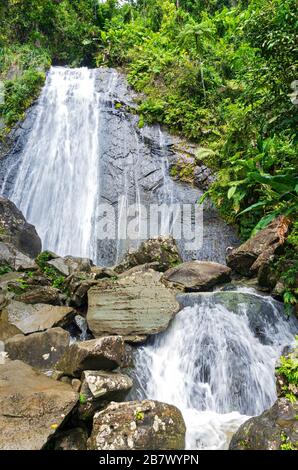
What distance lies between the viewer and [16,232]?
32.6ft

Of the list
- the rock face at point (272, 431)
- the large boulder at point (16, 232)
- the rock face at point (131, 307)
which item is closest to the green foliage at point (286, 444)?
the rock face at point (272, 431)

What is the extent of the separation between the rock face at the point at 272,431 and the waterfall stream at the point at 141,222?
1.92ft

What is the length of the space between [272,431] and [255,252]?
15.1 ft

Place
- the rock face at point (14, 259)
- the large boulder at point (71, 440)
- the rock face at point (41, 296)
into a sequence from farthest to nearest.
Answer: the rock face at point (14, 259) < the rock face at point (41, 296) < the large boulder at point (71, 440)

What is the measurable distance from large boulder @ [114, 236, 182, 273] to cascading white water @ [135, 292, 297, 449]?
2.27 metres

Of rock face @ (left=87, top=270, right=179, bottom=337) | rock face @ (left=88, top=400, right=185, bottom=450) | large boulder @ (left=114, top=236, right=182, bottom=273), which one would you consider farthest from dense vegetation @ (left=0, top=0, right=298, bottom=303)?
rock face @ (left=88, top=400, right=185, bottom=450)

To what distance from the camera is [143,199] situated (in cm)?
1196

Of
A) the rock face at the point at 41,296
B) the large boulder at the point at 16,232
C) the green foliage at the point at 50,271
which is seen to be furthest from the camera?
the large boulder at the point at 16,232

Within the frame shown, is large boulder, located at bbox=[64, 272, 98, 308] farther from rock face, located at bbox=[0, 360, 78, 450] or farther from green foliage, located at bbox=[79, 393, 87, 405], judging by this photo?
green foliage, located at bbox=[79, 393, 87, 405]

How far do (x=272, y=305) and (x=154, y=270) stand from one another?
9.36ft

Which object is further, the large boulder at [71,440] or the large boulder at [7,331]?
the large boulder at [7,331]

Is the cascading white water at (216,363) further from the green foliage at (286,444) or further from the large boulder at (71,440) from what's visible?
the large boulder at (71,440)

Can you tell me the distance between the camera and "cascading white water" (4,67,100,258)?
11.8 meters

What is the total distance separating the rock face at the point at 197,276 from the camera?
7523mm
